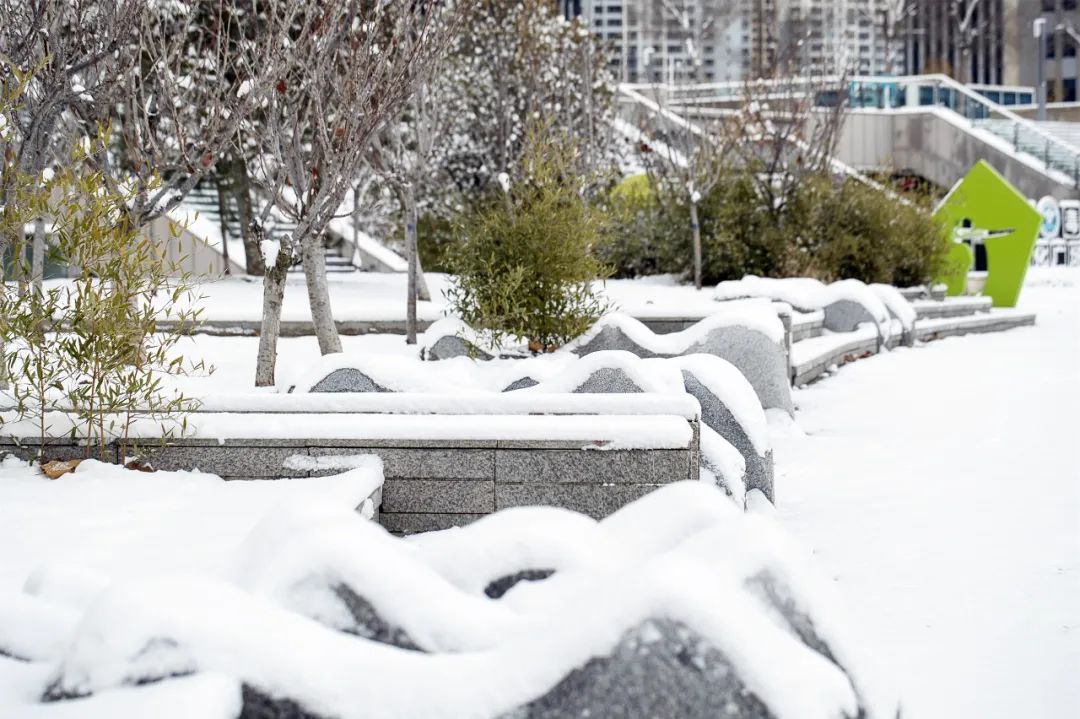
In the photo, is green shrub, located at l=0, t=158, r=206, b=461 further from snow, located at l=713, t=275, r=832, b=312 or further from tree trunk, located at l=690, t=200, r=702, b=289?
tree trunk, located at l=690, t=200, r=702, b=289

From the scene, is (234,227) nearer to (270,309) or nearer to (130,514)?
(270,309)

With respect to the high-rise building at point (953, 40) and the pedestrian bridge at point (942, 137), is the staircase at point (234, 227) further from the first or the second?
the high-rise building at point (953, 40)

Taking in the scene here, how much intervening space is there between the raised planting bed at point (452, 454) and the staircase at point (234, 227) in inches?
578

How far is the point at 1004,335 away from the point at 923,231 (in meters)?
2.36

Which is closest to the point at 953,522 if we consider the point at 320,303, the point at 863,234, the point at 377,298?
→ the point at 320,303

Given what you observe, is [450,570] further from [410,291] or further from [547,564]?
[410,291]

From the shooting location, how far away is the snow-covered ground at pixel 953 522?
4.23 metres

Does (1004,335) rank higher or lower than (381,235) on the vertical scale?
lower

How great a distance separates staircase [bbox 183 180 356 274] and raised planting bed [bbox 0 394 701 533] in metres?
14.7

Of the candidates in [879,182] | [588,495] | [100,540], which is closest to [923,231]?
[879,182]

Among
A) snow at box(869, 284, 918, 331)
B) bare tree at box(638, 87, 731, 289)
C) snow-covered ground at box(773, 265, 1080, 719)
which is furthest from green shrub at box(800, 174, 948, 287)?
snow-covered ground at box(773, 265, 1080, 719)

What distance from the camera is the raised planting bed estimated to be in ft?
15.9

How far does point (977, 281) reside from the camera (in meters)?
19.9

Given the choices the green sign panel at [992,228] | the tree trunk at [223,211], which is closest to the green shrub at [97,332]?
the tree trunk at [223,211]
